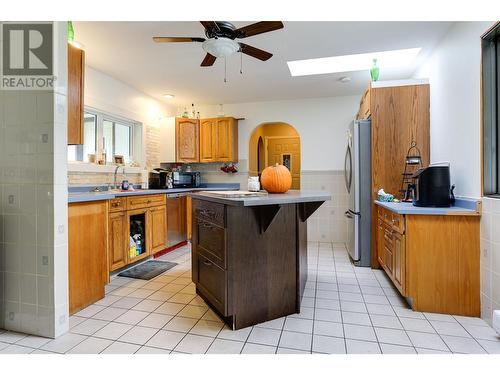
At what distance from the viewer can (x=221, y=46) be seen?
2.25 m

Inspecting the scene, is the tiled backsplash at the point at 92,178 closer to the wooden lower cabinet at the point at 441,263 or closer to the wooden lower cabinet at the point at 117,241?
the wooden lower cabinet at the point at 117,241

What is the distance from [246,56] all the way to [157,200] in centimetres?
215

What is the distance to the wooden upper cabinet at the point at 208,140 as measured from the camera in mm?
5090

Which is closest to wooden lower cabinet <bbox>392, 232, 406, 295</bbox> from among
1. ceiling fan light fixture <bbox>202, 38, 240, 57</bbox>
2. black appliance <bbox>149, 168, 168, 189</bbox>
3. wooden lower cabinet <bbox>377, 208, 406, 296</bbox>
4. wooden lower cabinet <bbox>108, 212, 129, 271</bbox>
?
wooden lower cabinet <bbox>377, 208, 406, 296</bbox>

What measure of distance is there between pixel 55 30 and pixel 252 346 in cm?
236

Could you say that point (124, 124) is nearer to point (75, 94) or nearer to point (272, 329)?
point (75, 94)

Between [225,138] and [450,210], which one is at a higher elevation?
[225,138]

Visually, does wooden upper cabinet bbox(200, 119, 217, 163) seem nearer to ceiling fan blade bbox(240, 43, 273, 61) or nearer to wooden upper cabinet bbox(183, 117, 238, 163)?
wooden upper cabinet bbox(183, 117, 238, 163)

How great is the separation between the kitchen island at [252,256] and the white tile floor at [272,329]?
13cm

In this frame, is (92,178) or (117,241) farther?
(92,178)

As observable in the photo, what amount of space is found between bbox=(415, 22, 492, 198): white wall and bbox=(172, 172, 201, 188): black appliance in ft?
12.2

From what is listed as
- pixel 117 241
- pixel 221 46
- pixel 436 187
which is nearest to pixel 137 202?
pixel 117 241

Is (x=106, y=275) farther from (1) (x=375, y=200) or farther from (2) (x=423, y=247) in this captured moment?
(1) (x=375, y=200)

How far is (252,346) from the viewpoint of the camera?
171cm
